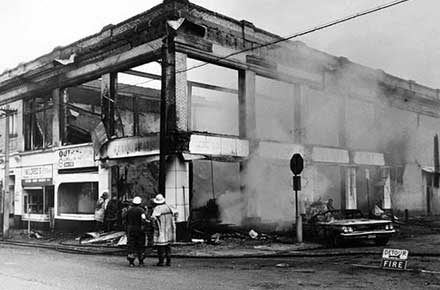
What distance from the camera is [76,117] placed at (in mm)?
22781

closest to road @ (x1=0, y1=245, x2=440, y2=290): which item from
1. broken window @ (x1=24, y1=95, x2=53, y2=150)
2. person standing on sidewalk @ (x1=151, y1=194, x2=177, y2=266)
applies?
person standing on sidewalk @ (x1=151, y1=194, x2=177, y2=266)

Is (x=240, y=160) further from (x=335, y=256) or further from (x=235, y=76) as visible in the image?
(x=335, y=256)

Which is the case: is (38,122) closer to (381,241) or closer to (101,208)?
(101,208)

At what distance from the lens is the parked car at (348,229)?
13.1m

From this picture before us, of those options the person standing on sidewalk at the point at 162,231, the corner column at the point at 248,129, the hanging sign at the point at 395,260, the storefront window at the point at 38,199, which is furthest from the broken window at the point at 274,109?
the hanging sign at the point at 395,260

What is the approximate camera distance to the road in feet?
24.2

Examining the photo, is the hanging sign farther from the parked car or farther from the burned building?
the burned building

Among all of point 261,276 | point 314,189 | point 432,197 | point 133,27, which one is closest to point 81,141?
point 133,27

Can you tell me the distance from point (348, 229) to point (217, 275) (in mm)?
5657

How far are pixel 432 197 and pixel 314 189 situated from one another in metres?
11.1

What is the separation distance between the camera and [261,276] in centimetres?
840

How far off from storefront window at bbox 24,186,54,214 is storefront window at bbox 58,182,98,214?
0.95 m

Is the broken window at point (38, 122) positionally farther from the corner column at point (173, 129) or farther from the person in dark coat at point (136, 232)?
the person in dark coat at point (136, 232)

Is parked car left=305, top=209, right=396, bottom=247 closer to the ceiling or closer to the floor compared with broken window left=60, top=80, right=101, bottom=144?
closer to the floor
